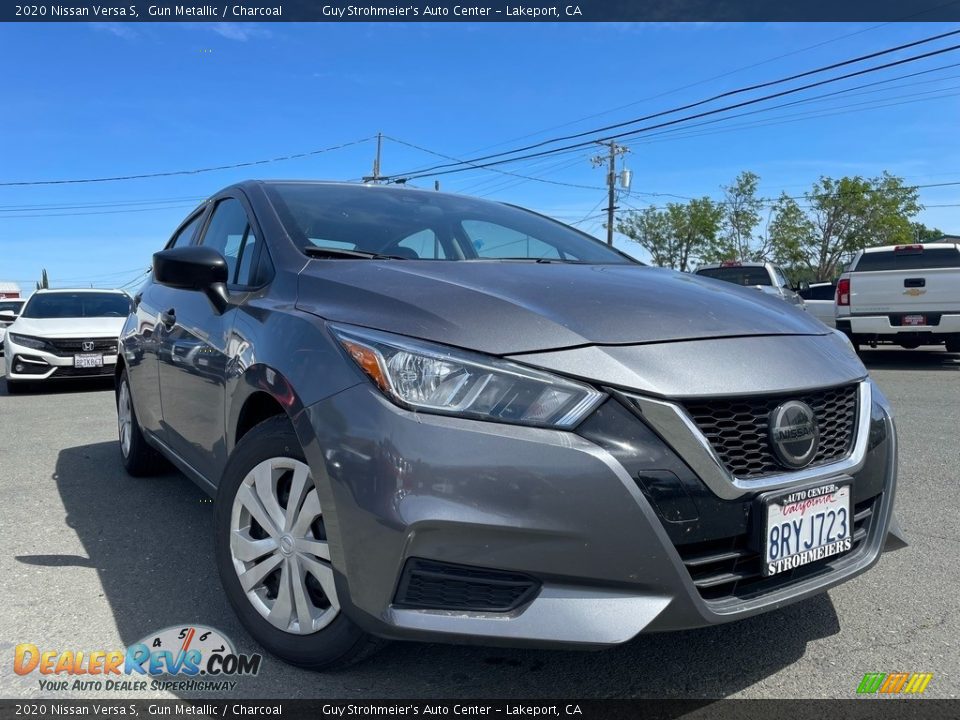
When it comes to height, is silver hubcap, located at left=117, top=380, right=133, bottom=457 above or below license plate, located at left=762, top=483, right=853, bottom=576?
below

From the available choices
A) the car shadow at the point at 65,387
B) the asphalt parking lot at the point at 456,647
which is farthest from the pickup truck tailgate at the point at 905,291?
the car shadow at the point at 65,387

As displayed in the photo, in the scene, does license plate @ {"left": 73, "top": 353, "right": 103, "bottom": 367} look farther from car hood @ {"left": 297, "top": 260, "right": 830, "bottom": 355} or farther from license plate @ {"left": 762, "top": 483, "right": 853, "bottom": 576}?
license plate @ {"left": 762, "top": 483, "right": 853, "bottom": 576}

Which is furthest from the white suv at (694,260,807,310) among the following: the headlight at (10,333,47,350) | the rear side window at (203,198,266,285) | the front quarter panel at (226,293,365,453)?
the front quarter panel at (226,293,365,453)

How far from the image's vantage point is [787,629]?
8.30 ft

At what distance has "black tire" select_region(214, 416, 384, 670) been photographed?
6.86 ft

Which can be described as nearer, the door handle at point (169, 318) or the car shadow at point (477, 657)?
the car shadow at point (477, 657)

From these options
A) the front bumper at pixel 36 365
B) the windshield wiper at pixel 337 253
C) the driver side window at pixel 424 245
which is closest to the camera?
the windshield wiper at pixel 337 253

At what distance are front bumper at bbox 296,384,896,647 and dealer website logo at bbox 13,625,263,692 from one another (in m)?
0.72

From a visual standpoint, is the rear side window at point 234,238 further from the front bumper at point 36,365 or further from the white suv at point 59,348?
the white suv at point 59,348

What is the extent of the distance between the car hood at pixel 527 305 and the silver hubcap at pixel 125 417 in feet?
8.92

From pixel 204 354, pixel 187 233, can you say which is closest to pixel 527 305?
pixel 204 354

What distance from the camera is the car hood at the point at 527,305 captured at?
1.98 metres

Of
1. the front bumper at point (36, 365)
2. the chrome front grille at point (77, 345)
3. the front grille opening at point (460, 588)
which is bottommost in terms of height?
the front bumper at point (36, 365)

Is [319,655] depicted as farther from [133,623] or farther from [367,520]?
[133,623]
